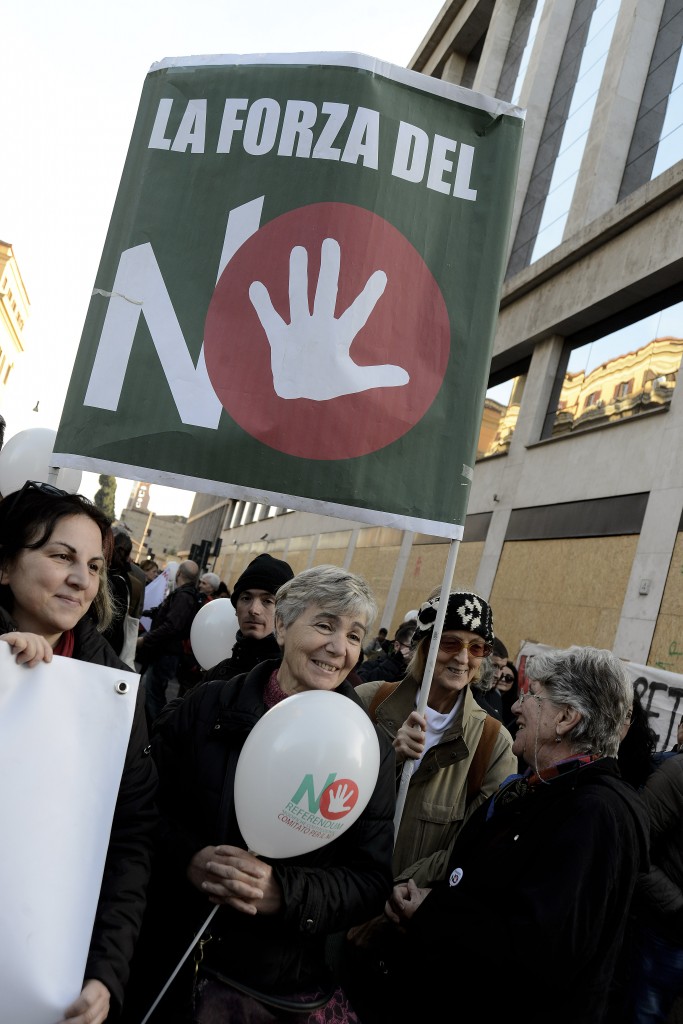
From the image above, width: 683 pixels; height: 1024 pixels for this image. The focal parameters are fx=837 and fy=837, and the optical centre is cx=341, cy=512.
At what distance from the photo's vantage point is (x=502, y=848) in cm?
233

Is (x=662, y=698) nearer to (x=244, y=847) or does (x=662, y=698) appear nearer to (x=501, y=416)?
(x=244, y=847)

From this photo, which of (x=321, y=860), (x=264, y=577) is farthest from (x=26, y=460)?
(x=321, y=860)

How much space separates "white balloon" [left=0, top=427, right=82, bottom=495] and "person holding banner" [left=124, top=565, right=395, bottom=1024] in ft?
8.38

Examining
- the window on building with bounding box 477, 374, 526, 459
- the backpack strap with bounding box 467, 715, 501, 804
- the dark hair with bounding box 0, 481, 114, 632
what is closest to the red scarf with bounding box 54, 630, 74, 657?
the dark hair with bounding box 0, 481, 114, 632

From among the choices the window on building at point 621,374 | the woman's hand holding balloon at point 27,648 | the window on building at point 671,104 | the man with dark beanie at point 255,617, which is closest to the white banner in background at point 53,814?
the woman's hand holding balloon at point 27,648

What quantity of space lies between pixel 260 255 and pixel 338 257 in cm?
27

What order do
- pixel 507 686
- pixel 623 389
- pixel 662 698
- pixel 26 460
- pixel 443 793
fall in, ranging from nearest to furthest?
pixel 443 793 → pixel 26 460 → pixel 662 698 → pixel 507 686 → pixel 623 389

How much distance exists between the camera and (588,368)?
14352 mm

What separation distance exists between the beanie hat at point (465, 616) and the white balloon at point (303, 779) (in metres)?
1.23

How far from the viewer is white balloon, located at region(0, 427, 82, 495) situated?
469cm

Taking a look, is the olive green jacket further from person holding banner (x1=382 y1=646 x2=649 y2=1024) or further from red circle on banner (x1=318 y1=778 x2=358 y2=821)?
red circle on banner (x1=318 y1=778 x2=358 y2=821)

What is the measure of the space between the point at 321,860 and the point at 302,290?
5.94 ft

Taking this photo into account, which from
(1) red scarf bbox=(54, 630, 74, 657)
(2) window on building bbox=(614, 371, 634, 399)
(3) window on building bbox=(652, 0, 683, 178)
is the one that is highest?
(3) window on building bbox=(652, 0, 683, 178)

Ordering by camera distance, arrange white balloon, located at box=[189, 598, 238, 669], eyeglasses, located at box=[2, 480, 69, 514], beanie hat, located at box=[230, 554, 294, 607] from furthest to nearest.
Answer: white balloon, located at box=[189, 598, 238, 669], beanie hat, located at box=[230, 554, 294, 607], eyeglasses, located at box=[2, 480, 69, 514]
